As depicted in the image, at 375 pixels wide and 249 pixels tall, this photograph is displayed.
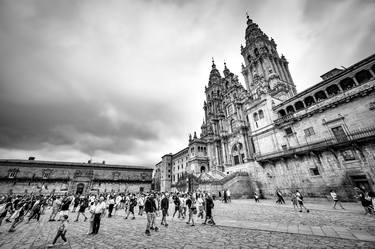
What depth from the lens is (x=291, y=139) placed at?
23.3m

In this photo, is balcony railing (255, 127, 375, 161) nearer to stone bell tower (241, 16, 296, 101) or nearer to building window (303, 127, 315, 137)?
building window (303, 127, 315, 137)

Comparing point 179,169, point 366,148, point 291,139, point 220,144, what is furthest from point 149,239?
point 179,169

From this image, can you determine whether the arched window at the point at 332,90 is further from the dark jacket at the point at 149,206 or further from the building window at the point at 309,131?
the dark jacket at the point at 149,206

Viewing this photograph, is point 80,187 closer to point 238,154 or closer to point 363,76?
point 238,154

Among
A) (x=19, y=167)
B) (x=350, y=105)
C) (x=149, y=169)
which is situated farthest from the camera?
(x=149, y=169)

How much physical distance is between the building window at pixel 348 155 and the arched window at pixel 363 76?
8160mm

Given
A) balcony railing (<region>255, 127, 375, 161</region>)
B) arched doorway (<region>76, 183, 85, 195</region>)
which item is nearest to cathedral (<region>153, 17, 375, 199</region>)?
balcony railing (<region>255, 127, 375, 161</region>)

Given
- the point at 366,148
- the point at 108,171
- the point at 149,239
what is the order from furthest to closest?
the point at 108,171
the point at 366,148
the point at 149,239

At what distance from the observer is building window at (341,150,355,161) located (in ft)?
55.8

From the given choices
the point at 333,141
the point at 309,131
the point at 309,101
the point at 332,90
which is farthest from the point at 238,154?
the point at 332,90

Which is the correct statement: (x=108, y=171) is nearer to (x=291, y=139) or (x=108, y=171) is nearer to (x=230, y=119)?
(x=230, y=119)

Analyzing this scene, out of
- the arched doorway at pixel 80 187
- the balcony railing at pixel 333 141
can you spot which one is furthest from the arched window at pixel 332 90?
the arched doorway at pixel 80 187

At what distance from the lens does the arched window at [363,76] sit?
58.2ft

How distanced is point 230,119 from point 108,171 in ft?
125
